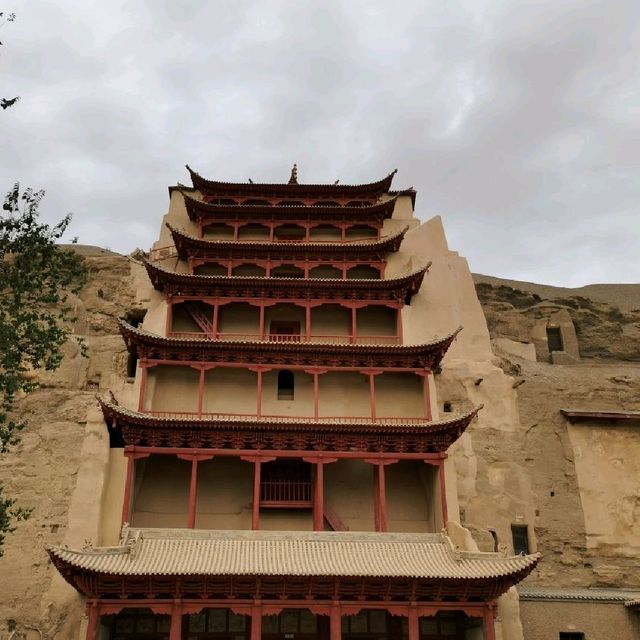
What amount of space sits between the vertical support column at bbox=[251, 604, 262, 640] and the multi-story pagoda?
3cm

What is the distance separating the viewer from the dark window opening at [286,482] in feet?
67.5

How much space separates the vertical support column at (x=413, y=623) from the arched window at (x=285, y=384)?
8368 millimetres

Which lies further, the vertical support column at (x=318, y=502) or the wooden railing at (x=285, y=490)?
the wooden railing at (x=285, y=490)

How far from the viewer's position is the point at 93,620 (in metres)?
15.4

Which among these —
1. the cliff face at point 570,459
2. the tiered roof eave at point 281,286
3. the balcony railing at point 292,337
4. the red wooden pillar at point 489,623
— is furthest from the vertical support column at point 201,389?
the red wooden pillar at point 489,623

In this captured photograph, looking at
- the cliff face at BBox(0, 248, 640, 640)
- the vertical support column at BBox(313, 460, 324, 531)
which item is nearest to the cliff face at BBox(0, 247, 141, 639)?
the cliff face at BBox(0, 248, 640, 640)

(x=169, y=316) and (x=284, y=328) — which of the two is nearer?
(x=169, y=316)

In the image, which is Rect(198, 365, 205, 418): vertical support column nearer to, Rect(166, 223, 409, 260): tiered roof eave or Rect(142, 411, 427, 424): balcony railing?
Rect(142, 411, 427, 424): balcony railing

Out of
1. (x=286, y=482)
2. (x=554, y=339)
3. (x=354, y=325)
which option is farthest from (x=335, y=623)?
(x=554, y=339)

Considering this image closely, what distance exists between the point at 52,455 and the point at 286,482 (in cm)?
700

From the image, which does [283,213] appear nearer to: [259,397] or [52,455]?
[259,397]

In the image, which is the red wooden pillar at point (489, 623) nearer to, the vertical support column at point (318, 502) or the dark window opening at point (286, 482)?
the vertical support column at point (318, 502)

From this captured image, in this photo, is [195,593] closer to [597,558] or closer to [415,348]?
[415,348]

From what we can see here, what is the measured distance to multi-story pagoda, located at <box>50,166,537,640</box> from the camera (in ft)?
52.6
